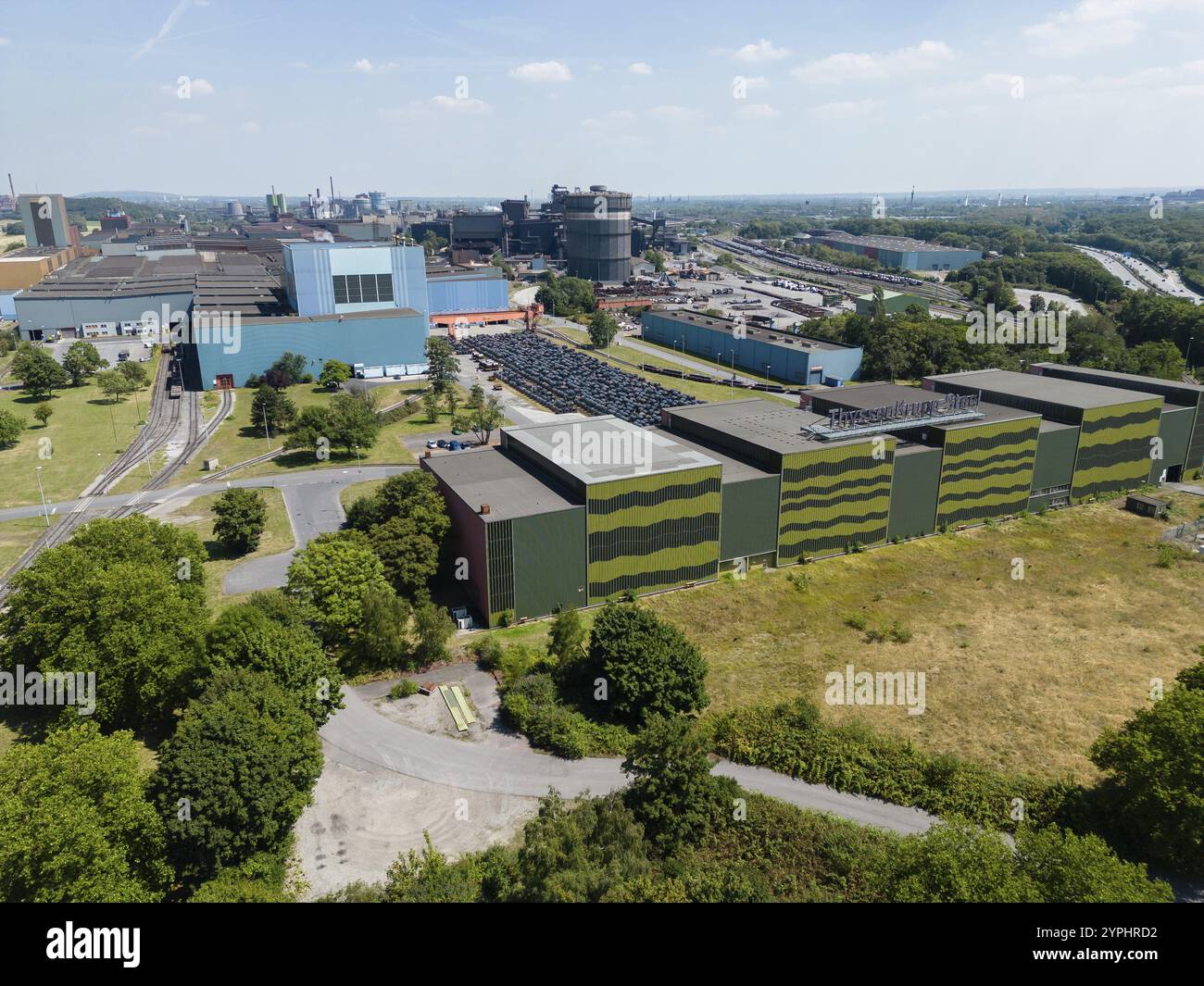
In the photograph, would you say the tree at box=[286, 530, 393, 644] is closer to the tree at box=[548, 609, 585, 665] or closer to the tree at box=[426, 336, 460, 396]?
the tree at box=[548, 609, 585, 665]

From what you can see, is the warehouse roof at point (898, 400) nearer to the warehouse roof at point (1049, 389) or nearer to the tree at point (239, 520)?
the warehouse roof at point (1049, 389)

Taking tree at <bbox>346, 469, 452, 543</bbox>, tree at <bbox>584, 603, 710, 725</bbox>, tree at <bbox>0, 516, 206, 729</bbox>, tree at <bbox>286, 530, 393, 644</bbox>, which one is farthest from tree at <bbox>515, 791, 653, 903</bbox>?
tree at <bbox>346, 469, 452, 543</bbox>

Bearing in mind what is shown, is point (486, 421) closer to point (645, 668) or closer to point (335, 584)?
point (335, 584)

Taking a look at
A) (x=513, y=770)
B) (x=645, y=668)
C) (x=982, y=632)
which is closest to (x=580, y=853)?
(x=513, y=770)

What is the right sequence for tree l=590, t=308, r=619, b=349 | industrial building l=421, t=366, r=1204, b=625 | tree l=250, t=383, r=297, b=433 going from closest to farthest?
industrial building l=421, t=366, r=1204, b=625 < tree l=250, t=383, r=297, b=433 < tree l=590, t=308, r=619, b=349
